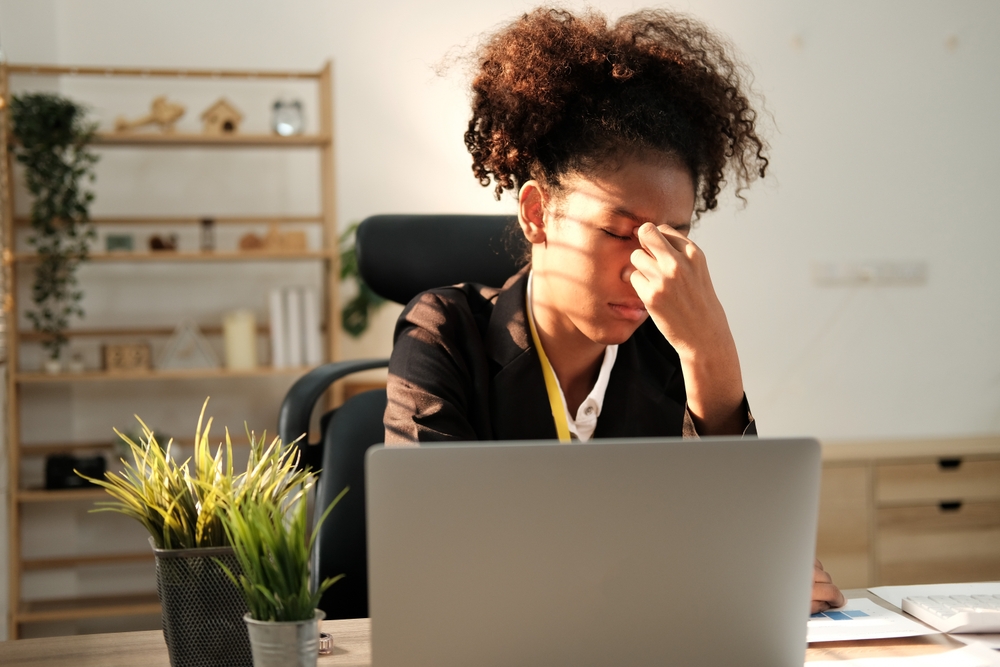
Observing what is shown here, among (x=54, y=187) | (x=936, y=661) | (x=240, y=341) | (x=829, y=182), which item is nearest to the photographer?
(x=936, y=661)

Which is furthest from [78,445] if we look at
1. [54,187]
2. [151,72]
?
[151,72]

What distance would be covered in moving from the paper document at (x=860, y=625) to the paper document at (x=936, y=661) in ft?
0.15

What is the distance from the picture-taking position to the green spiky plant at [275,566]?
2.14 ft

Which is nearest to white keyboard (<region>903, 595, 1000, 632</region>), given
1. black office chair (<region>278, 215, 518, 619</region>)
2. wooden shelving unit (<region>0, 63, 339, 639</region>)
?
black office chair (<region>278, 215, 518, 619</region>)

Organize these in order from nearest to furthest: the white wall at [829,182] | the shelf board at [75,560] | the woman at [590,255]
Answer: the woman at [590,255] → the shelf board at [75,560] → the white wall at [829,182]

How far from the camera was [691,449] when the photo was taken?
657mm

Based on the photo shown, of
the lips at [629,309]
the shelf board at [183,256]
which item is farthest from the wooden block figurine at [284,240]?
the lips at [629,309]

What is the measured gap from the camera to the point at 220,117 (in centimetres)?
306

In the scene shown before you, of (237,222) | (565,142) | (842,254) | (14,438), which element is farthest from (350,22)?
(565,142)

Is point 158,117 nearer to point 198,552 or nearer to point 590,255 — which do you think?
point 590,255

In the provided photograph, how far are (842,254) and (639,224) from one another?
268cm

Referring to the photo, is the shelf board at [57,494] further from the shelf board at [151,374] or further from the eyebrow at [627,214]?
the eyebrow at [627,214]

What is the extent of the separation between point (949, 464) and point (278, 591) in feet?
9.87

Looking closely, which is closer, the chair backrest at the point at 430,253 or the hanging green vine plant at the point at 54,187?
the chair backrest at the point at 430,253
